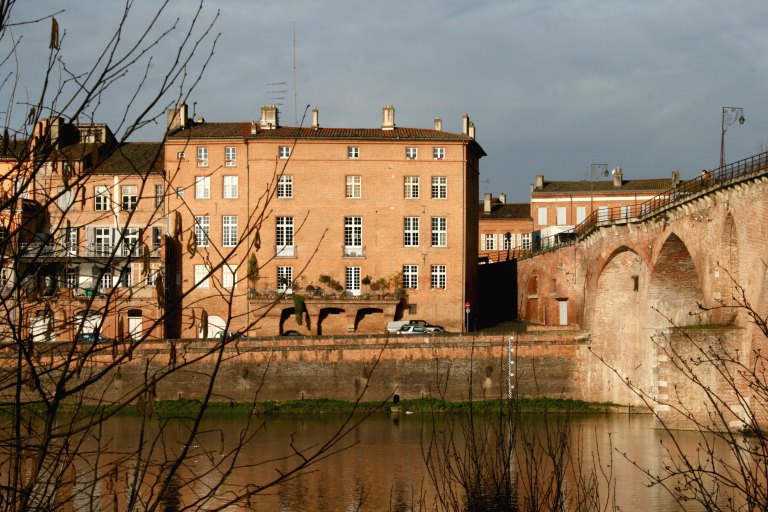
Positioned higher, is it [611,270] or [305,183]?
[305,183]

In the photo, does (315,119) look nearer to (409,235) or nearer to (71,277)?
(409,235)

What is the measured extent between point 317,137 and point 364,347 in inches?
453

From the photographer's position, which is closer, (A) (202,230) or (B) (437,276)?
(A) (202,230)

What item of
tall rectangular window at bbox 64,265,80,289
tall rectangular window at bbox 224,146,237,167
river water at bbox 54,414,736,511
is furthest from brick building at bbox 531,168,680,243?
tall rectangular window at bbox 64,265,80,289

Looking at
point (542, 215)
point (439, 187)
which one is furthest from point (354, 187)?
point (542, 215)

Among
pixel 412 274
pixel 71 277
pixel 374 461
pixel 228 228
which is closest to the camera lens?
pixel 71 277

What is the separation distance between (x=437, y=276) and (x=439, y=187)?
4157 millimetres

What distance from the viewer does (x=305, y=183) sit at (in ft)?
171

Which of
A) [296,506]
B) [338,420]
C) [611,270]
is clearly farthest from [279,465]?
[611,270]

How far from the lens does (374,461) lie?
32.4 m

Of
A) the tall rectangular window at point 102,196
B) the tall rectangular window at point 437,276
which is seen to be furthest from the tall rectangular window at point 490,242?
the tall rectangular window at point 102,196

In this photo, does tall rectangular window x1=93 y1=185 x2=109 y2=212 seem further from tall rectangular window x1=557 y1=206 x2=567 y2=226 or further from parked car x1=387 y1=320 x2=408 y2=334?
tall rectangular window x1=557 y1=206 x2=567 y2=226

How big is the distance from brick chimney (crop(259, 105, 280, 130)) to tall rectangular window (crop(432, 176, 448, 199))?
8063mm

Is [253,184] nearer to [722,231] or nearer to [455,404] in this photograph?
[455,404]
